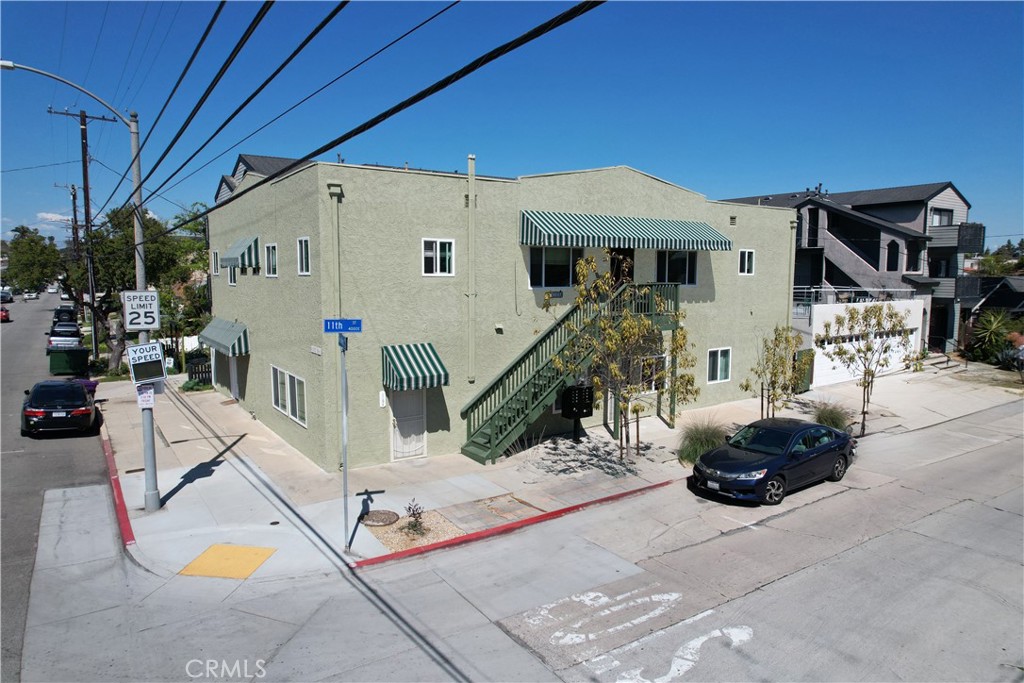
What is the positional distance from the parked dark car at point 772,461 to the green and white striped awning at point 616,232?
595 centimetres

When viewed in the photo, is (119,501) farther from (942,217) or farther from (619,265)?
(942,217)

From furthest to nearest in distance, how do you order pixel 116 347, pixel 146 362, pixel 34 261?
1. pixel 34 261
2. pixel 116 347
3. pixel 146 362

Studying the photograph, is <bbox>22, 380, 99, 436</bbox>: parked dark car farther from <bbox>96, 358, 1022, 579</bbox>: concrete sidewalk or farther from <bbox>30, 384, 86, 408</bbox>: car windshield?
<bbox>96, 358, 1022, 579</bbox>: concrete sidewalk

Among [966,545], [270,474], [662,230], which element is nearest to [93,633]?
[270,474]

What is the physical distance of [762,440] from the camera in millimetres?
13797

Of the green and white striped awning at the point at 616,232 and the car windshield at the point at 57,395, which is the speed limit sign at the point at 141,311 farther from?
the green and white striped awning at the point at 616,232

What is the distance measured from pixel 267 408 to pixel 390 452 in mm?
5520

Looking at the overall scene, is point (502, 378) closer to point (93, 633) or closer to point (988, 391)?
point (93, 633)

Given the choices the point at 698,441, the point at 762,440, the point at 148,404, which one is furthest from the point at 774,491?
the point at 148,404

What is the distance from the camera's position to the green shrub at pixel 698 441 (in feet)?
51.4

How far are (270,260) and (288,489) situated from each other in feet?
22.9

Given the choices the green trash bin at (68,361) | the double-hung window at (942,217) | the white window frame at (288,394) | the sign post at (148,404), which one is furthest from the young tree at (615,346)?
the double-hung window at (942,217)

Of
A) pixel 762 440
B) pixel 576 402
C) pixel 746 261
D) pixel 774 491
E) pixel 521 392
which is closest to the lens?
pixel 774 491

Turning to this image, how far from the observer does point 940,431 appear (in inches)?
782
